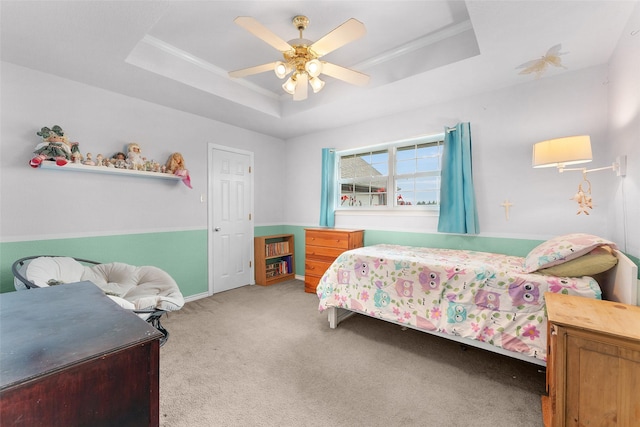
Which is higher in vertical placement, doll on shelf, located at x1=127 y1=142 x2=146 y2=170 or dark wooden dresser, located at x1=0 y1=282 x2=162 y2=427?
doll on shelf, located at x1=127 y1=142 x2=146 y2=170

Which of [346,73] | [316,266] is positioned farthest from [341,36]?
[316,266]

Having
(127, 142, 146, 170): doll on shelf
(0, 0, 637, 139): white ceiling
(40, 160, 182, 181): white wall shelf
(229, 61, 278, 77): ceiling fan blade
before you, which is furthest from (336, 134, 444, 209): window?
(127, 142, 146, 170): doll on shelf

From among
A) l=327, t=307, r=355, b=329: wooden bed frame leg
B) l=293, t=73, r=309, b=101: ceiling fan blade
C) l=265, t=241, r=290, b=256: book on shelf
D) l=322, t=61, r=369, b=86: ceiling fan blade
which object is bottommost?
l=327, t=307, r=355, b=329: wooden bed frame leg

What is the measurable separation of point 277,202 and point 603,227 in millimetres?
4046

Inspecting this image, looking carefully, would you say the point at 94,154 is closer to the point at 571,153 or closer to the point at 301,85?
the point at 301,85

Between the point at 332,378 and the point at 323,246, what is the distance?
201 centimetres

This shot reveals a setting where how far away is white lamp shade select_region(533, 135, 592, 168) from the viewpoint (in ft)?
6.54

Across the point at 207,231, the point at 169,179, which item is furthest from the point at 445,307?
the point at 169,179

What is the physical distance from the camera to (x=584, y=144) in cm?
199

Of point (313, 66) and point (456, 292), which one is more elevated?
point (313, 66)

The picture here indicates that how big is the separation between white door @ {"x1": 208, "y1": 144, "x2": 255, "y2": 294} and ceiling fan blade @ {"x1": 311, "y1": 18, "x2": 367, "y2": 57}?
2403mm

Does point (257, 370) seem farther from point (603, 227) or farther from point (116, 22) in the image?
point (603, 227)

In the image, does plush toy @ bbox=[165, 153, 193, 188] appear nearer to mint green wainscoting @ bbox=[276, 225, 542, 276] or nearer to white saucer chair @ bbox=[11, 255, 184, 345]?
white saucer chair @ bbox=[11, 255, 184, 345]

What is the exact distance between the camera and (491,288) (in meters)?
1.95
